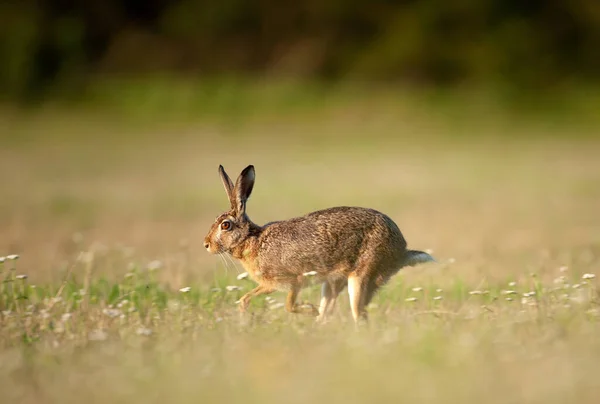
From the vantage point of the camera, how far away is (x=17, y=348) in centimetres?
626

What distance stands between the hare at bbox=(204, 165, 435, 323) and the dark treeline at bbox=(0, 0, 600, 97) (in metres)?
27.1

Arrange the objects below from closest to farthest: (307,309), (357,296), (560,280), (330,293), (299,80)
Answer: (357,296)
(307,309)
(330,293)
(560,280)
(299,80)

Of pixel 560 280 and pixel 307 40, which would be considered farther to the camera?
pixel 307 40

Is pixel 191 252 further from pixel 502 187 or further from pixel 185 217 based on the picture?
pixel 502 187

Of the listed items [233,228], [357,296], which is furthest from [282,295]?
[357,296]

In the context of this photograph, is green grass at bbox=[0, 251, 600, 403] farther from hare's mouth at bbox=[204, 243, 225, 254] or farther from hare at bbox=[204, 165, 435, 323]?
hare's mouth at bbox=[204, 243, 225, 254]

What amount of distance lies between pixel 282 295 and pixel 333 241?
97.2 inches

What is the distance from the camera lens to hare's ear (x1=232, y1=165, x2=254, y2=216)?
7.83m

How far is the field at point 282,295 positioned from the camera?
535 cm

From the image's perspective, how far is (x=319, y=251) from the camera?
24.5ft

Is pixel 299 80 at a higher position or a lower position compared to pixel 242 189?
higher

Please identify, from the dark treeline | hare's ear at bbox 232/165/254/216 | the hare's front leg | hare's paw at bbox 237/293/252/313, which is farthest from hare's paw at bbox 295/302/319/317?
the dark treeline

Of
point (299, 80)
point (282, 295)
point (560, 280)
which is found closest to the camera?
point (560, 280)

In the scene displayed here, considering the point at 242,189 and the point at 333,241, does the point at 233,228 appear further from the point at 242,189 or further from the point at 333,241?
the point at 333,241
